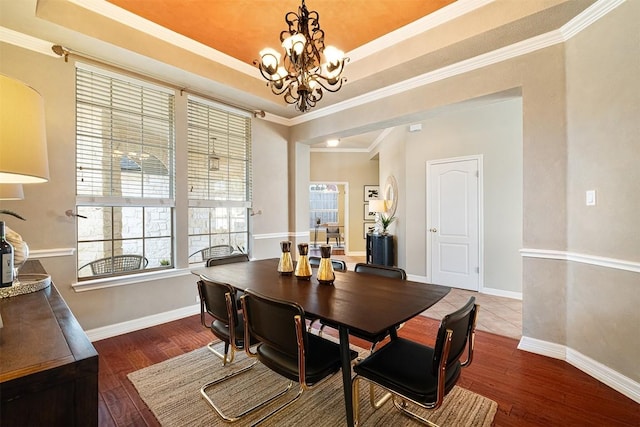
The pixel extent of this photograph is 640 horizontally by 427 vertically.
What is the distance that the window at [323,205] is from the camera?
9.88 meters

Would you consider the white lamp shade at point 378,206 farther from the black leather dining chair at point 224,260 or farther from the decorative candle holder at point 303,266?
the decorative candle holder at point 303,266

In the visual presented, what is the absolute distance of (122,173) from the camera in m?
2.96

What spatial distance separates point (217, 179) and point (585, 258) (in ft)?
12.5

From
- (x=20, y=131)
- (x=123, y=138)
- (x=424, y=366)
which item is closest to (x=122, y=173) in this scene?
(x=123, y=138)

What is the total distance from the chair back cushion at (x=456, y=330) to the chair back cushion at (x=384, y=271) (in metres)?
0.67

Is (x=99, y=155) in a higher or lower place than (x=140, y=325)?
higher

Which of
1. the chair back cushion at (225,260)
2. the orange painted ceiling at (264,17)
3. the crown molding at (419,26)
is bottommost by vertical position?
the chair back cushion at (225,260)

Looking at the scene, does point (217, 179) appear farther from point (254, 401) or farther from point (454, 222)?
point (454, 222)

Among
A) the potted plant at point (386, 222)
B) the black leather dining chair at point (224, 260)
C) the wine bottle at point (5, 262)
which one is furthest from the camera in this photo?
the potted plant at point (386, 222)

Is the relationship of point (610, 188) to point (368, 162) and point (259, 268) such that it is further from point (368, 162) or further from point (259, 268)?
point (368, 162)

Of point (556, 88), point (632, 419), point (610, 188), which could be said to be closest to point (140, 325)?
point (632, 419)

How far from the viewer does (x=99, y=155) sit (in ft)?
9.25

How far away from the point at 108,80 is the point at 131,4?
819 mm

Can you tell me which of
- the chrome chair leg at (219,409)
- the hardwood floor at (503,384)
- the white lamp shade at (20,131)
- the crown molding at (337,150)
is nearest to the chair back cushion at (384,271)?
the hardwood floor at (503,384)
